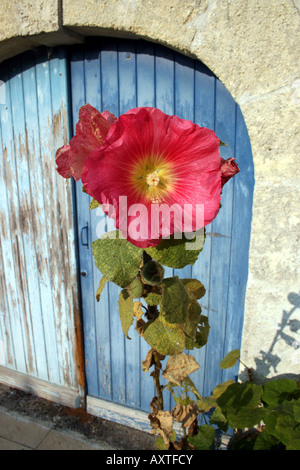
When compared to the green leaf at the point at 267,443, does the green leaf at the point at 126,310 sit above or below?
above

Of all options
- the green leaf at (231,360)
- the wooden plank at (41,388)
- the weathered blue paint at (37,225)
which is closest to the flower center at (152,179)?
the green leaf at (231,360)

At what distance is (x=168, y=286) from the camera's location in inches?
28.4

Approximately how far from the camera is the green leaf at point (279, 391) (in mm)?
1661

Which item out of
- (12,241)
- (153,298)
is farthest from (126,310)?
(12,241)

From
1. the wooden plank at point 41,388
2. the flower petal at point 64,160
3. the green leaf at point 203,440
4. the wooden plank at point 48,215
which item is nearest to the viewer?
the flower petal at point 64,160

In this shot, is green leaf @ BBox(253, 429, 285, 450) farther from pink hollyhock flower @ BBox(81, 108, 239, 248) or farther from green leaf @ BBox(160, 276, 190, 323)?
pink hollyhock flower @ BBox(81, 108, 239, 248)

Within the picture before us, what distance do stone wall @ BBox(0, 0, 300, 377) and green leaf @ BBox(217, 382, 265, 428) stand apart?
0.73 feet

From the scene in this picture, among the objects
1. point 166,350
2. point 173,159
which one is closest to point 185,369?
point 166,350

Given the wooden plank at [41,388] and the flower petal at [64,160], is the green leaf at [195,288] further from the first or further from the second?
the wooden plank at [41,388]

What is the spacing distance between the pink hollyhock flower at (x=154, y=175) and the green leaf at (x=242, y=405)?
4.51 ft

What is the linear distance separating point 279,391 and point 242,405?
203mm

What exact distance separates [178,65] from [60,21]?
0.69m

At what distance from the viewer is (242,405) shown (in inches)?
65.7

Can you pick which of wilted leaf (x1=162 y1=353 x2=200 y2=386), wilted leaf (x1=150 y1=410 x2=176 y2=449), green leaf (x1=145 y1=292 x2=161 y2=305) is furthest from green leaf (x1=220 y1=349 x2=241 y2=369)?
green leaf (x1=145 y1=292 x2=161 y2=305)
